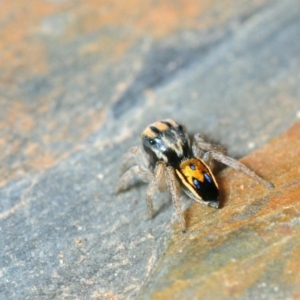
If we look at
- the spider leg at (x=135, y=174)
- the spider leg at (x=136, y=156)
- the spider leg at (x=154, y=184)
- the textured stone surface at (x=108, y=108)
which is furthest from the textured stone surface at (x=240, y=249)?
the spider leg at (x=136, y=156)

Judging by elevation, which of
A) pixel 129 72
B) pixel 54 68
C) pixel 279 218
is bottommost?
pixel 279 218

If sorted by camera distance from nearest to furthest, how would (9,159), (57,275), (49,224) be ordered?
(57,275) → (49,224) → (9,159)

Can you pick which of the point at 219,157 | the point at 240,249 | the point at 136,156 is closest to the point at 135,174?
the point at 136,156

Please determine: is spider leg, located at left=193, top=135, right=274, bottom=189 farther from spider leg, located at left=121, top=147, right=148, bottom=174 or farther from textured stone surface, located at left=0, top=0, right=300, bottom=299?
spider leg, located at left=121, top=147, right=148, bottom=174

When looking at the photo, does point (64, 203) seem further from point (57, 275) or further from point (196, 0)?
point (196, 0)

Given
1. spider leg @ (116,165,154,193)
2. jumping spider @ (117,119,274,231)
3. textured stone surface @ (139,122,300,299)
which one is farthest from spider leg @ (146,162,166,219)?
textured stone surface @ (139,122,300,299)

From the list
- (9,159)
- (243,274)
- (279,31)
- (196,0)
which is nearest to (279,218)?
(243,274)

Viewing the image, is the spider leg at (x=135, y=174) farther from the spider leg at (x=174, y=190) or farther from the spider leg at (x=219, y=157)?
the spider leg at (x=219, y=157)
